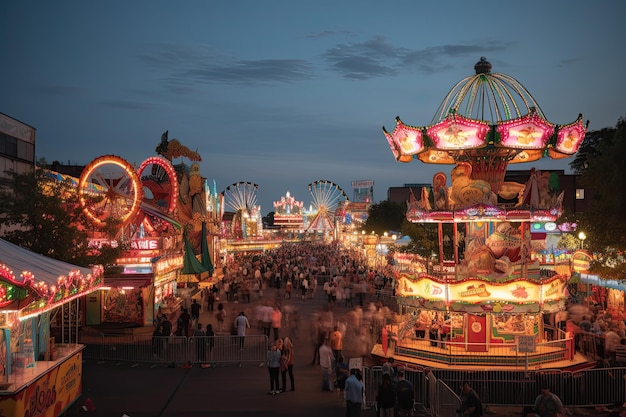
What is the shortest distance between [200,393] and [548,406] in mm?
7522

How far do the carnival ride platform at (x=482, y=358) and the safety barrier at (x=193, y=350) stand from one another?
131 inches

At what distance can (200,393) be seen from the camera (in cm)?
1584

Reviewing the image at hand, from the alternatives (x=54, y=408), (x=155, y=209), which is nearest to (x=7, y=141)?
(x=155, y=209)

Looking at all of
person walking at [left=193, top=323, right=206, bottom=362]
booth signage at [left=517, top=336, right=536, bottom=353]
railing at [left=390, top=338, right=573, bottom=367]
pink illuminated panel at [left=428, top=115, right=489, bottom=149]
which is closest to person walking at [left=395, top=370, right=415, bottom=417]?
booth signage at [left=517, top=336, right=536, bottom=353]

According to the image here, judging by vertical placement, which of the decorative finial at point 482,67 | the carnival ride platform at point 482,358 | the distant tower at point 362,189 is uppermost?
the distant tower at point 362,189

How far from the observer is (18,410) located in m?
10.6

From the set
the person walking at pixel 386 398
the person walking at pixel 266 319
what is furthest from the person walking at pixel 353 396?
the person walking at pixel 266 319

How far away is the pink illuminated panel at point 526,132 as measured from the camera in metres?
19.8

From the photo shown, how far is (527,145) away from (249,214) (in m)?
80.7

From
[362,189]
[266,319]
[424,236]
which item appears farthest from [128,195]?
[362,189]

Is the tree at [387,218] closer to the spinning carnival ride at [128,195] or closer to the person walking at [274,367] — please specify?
the spinning carnival ride at [128,195]

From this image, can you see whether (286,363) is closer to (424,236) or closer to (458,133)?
(458,133)

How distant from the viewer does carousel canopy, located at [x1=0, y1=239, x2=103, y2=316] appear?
10.2m

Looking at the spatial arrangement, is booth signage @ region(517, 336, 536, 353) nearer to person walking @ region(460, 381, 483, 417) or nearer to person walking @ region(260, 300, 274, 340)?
person walking @ region(460, 381, 483, 417)
